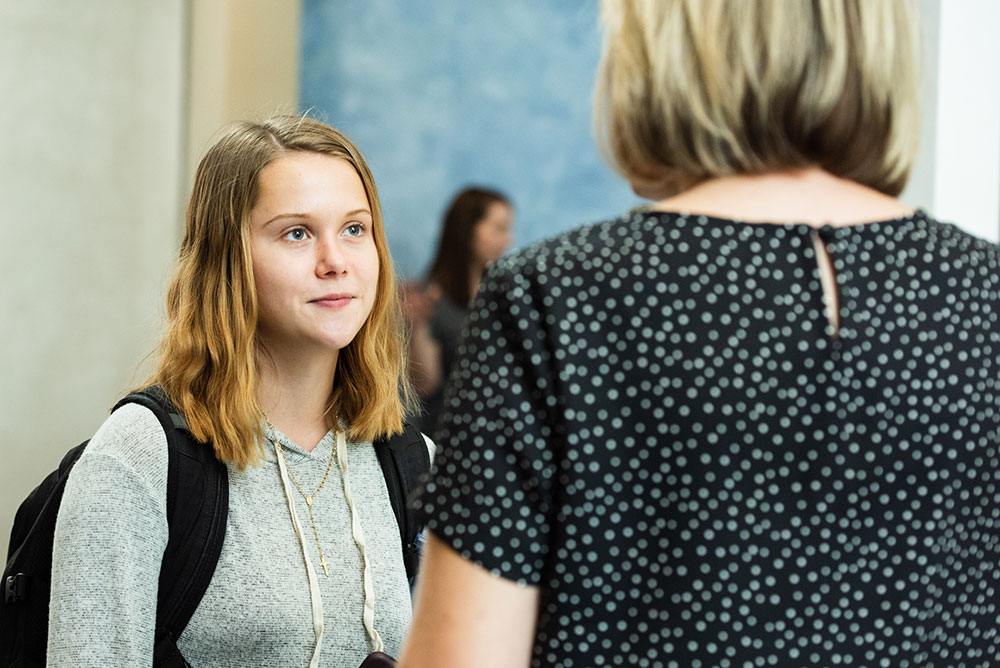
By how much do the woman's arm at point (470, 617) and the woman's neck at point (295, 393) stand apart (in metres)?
1.08

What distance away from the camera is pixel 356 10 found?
6309 mm

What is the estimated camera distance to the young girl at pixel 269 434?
5.64ft

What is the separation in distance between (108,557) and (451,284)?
399 centimetres

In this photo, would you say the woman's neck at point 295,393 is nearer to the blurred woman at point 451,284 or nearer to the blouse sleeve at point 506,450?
the blouse sleeve at point 506,450

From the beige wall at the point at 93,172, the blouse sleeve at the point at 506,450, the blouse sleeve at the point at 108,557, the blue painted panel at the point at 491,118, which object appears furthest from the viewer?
the blue painted panel at the point at 491,118

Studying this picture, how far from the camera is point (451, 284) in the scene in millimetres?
5629

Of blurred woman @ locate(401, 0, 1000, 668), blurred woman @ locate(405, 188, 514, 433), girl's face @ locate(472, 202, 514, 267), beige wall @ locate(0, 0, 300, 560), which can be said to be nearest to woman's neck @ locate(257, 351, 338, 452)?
blurred woman @ locate(401, 0, 1000, 668)

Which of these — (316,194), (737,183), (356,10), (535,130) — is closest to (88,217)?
(356,10)

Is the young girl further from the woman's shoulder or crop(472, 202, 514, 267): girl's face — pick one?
crop(472, 202, 514, 267): girl's face

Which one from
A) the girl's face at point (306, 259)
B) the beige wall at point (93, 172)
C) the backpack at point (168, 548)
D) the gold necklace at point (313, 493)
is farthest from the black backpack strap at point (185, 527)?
the beige wall at point (93, 172)

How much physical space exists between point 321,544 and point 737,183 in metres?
1.14

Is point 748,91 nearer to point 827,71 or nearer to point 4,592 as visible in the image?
point 827,71

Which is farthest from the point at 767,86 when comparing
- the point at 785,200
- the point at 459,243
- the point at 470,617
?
the point at 459,243

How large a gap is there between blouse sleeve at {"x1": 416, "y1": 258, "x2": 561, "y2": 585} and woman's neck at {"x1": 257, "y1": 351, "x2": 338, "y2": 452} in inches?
42.8
